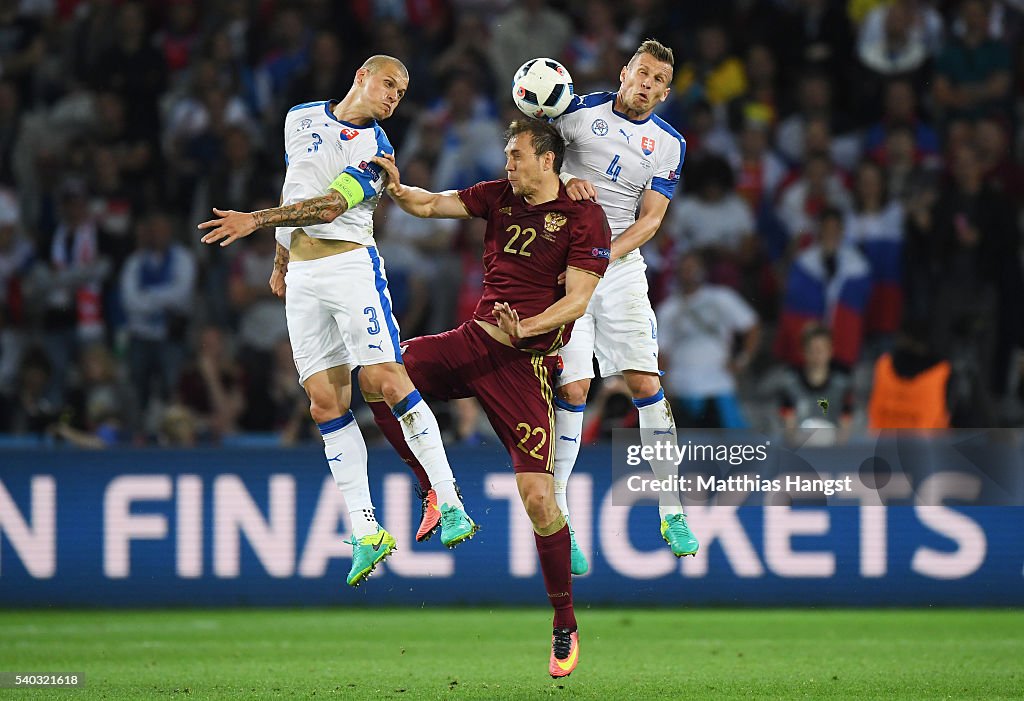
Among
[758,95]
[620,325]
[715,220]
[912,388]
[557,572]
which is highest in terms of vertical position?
[758,95]

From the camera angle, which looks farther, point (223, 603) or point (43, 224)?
point (43, 224)

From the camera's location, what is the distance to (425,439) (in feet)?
33.2

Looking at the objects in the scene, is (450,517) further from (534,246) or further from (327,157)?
(327,157)

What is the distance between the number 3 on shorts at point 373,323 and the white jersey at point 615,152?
5.10 ft

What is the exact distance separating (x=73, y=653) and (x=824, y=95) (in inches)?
367

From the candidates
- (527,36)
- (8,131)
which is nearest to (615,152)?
(527,36)

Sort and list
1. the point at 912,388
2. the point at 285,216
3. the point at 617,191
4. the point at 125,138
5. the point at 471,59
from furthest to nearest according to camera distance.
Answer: the point at 125,138 < the point at 471,59 < the point at 912,388 < the point at 617,191 < the point at 285,216

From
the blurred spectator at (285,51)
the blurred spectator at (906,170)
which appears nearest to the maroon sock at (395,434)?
the blurred spectator at (906,170)

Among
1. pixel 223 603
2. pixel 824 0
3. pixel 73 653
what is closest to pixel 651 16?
pixel 824 0

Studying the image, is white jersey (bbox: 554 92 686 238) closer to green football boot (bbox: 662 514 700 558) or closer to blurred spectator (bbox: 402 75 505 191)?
green football boot (bbox: 662 514 700 558)

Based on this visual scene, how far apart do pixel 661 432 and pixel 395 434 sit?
70.9 inches

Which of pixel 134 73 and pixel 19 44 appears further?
pixel 19 44

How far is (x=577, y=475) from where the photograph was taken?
46.9ft

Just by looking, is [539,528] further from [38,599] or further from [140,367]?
[140,367]
